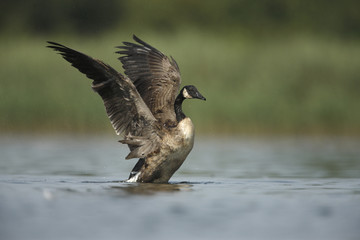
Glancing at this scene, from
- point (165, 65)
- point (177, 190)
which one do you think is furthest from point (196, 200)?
point (165, 65)

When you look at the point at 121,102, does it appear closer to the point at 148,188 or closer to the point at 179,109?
the point at 179,109

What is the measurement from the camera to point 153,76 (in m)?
11.4

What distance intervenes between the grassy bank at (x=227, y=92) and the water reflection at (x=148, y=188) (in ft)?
34.4

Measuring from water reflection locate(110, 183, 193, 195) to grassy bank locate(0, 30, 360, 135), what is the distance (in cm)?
1048

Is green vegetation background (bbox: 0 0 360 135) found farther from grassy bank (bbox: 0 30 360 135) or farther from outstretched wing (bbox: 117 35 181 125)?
outstretched wing (bbox: 117 35 181 125)

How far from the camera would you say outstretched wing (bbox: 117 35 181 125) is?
11180 mm

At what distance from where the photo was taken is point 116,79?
976 cm

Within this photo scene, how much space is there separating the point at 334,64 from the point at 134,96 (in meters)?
14.2

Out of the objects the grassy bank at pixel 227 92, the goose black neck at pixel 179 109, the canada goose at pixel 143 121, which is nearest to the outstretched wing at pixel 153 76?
the canada goose at pixel 143 121

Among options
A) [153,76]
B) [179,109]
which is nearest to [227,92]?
[153,76]

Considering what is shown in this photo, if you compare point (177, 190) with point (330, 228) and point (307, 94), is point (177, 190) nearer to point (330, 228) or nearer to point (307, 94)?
point (330, 228)

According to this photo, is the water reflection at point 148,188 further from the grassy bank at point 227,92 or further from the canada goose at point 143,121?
the grassy bank at point 227,92

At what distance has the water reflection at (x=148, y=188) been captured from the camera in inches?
360


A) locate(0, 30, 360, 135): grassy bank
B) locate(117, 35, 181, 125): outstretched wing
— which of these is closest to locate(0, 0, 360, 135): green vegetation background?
locate(0, 30, 360, 135): grassy bank
